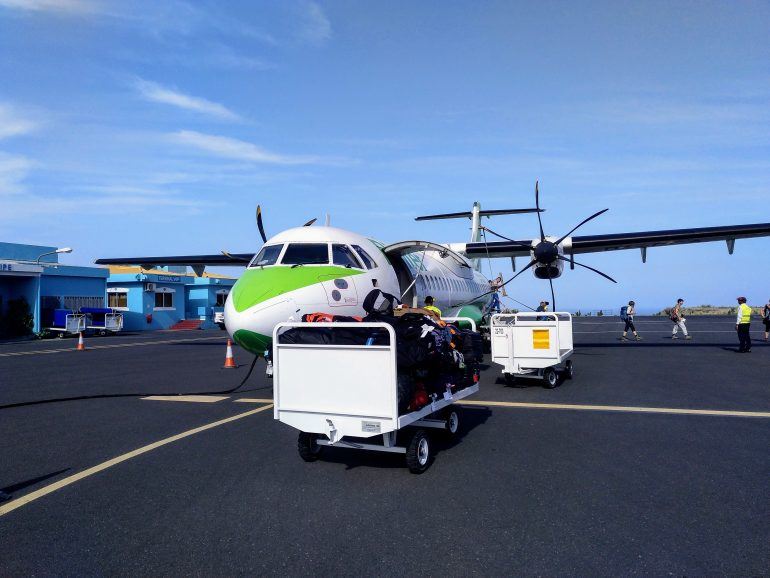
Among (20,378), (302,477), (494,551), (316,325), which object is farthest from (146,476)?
(20,378)

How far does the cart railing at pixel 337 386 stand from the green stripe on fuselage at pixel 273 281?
2.25 meters

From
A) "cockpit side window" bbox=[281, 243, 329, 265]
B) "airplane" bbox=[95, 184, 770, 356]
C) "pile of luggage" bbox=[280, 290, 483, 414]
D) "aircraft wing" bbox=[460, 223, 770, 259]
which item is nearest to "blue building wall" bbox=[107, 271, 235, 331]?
"airplane" bbox=[95, 184, 770, 356]

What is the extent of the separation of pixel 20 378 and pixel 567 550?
14.0m

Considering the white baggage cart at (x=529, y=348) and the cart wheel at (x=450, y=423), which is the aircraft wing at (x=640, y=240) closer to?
the white baggage cart at (x=529, y=348)

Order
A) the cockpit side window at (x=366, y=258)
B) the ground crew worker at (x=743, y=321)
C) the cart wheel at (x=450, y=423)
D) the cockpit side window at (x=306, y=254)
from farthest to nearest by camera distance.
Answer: the ground crew worker at (x=743, y=321) → the cockpit side window at (x=366, y=258) → the cockpit side window at (x=306, y=254) → the cart wheel at (x=450, y=423)

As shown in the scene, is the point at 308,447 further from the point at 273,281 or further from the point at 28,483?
the point at 273,281

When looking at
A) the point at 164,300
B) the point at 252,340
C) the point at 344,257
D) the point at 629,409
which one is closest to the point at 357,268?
the point at 344,257

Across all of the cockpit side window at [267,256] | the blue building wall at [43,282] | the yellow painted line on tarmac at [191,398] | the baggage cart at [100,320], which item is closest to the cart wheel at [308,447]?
the cockpit side window at [267,256]

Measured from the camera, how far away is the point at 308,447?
5914 millimetres

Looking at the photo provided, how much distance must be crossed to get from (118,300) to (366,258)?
1540 inches

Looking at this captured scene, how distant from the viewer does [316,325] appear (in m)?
5.58

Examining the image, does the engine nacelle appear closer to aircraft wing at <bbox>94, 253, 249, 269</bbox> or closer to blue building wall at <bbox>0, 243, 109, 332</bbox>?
aircraft wing at <bbox>94, 253, 249, 269</bbox>

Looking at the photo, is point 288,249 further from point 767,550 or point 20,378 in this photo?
point 20,378

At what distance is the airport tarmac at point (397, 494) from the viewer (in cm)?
367
